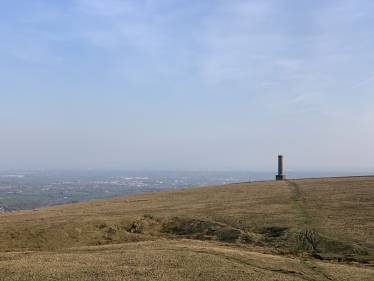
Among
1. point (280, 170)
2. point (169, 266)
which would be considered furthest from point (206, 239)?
point (280, 170)

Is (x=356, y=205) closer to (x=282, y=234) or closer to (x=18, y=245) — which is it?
(x=282, y=234)

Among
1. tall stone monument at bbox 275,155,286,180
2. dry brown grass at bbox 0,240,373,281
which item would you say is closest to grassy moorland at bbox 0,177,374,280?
dry brown grass at bbox 0,240,373,281

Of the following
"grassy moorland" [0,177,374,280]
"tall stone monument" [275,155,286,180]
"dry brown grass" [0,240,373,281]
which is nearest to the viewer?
"dry brown grass" [0,240,373,281]

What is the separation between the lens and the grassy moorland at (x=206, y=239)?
36.7 feet

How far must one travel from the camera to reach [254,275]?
35.0ft

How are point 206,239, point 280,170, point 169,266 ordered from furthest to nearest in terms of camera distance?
1. point 280,170
2. point 206,239
3. point 169,266

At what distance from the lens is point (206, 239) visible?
17.4 meters

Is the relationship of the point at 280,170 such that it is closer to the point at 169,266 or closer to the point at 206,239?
the point at 206,239

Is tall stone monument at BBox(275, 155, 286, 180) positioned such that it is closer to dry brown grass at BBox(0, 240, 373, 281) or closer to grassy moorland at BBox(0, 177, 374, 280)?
grassy moorland at BBox(0, 177, 374, 280)

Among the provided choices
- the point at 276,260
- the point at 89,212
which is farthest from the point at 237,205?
the point at 276,260

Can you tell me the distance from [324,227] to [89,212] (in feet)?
48.0

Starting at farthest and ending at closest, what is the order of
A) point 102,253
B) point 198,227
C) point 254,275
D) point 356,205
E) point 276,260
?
point 356,205, point 198,227, point 102,253, point 276,260, point 254,275

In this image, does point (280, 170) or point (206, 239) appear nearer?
point (206, 239)

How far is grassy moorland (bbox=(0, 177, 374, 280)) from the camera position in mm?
11188
